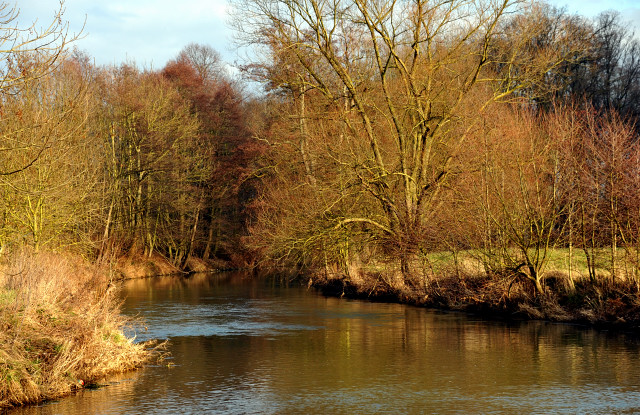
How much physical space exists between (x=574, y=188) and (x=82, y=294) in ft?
47.3

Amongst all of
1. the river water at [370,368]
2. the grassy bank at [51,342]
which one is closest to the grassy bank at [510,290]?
the river water at [370,368]

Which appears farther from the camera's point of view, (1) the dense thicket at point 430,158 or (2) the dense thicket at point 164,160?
(2) the dense thicket at point 164,160

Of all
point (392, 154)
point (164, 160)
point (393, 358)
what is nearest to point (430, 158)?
point (392, 154)

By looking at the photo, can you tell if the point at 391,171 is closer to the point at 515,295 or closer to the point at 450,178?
the point at 450,178

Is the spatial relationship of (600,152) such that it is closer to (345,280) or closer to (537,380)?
(537,380)

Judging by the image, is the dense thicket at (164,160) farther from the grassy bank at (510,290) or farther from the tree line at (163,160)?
the grassy bank at (510,290)

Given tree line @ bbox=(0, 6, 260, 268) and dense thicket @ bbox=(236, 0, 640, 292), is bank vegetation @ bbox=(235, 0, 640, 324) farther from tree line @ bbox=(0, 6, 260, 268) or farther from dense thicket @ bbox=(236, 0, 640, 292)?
tree line @ bbox=(0, 6, 260, 268)

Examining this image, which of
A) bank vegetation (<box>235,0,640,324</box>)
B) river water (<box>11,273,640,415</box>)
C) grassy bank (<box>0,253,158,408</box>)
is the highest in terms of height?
bank vegetation (<box>235,0,640,324</box>)

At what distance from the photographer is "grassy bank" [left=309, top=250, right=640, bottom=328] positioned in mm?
19359

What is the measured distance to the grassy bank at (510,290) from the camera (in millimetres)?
19359

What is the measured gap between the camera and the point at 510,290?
22641 millimetres

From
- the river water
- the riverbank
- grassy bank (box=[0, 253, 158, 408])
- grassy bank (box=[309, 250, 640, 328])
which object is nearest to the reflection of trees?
the river water

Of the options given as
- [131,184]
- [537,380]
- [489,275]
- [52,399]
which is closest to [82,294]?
[52,399]

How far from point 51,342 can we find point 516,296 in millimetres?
14677
